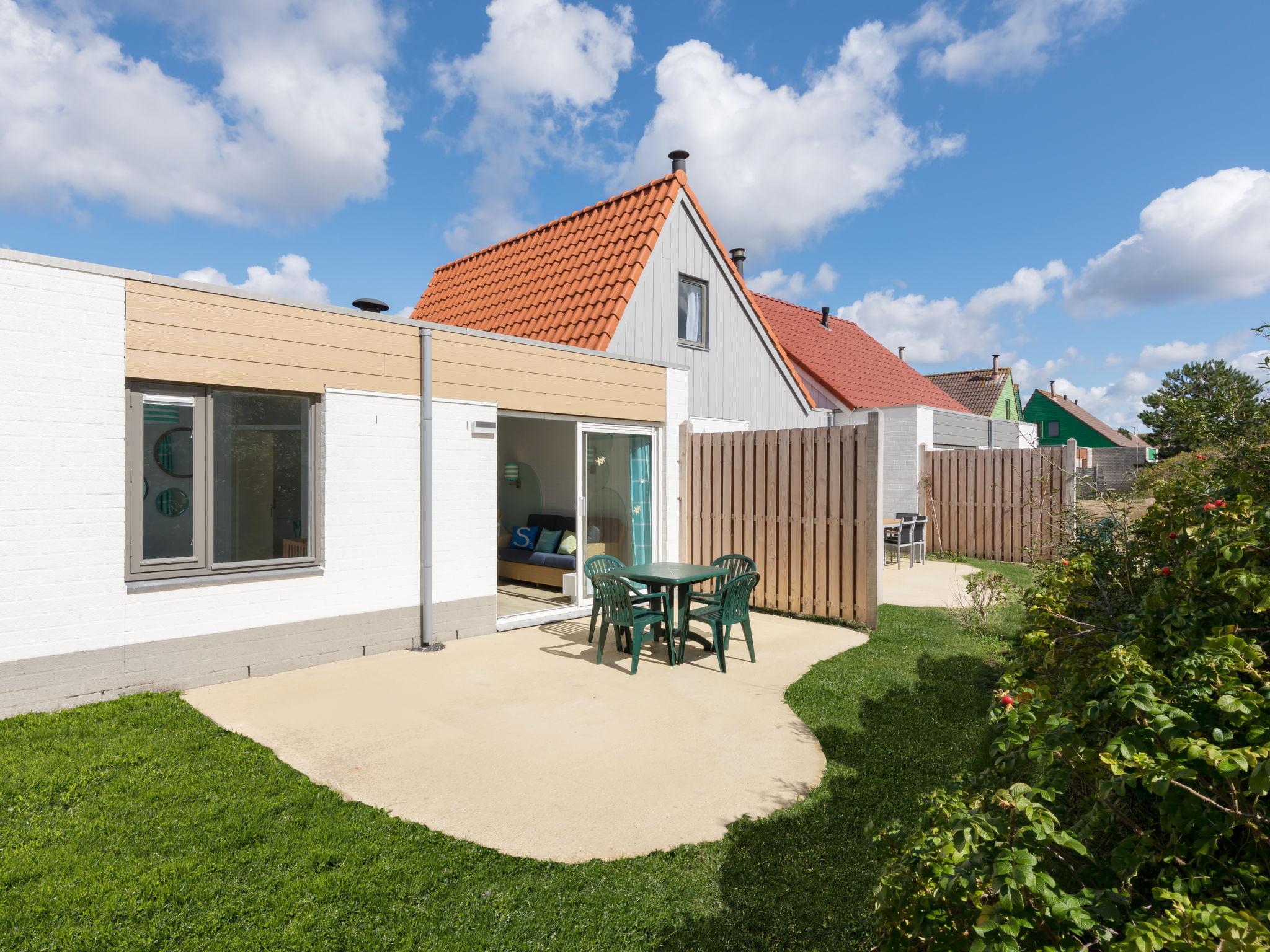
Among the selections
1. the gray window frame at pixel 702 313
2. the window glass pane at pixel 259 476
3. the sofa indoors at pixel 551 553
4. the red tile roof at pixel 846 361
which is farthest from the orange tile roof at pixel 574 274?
the red tile roof at pixel 846 361

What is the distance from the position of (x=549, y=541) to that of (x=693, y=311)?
4.53 meters

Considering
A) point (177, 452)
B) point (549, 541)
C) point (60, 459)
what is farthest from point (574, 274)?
point (60, 459)

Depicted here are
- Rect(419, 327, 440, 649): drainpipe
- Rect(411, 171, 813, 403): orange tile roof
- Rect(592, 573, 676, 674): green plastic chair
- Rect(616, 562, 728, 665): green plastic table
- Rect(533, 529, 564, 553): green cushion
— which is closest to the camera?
Rect(592, 573, 676, 674): green plastic chair

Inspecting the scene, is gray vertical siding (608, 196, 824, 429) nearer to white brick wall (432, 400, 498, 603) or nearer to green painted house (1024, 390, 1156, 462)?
white brick wall (432, 400, 498, 603)

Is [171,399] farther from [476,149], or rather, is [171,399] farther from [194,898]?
[476,149]

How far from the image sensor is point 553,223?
40.2 feet

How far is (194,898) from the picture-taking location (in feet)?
8.79

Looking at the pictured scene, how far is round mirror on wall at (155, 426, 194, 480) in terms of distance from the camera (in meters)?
5.40

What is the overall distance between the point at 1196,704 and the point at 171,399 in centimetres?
659

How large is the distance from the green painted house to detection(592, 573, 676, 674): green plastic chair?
48602mm

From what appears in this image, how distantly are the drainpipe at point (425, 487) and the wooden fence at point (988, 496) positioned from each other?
1072 centimetres

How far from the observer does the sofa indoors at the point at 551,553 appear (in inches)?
344

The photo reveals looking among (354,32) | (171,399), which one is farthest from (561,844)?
(354,32)

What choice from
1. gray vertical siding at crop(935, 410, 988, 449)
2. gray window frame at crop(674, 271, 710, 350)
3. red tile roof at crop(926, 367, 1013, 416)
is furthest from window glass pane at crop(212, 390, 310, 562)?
red tile roof at crop(926, 367, 1013, 416)
